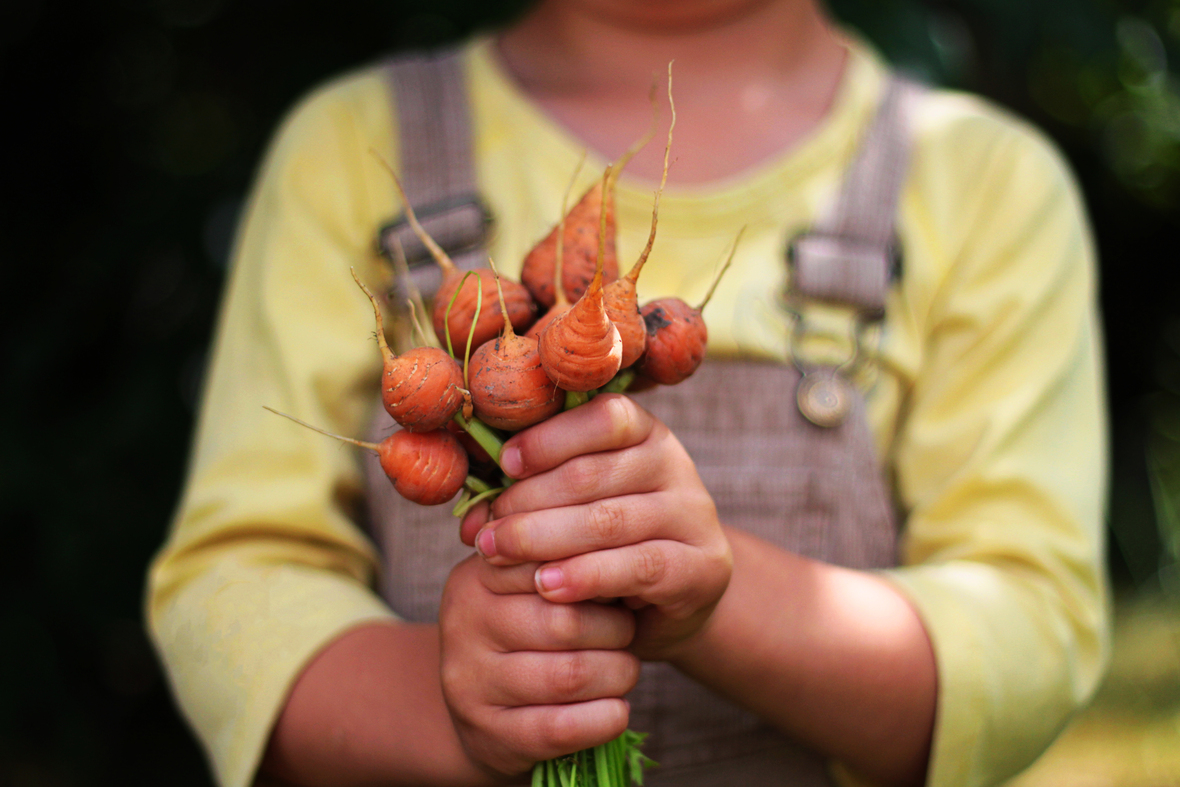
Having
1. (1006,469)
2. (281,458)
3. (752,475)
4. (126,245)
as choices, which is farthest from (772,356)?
(126,245)

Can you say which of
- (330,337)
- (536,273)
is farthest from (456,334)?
(330,337)

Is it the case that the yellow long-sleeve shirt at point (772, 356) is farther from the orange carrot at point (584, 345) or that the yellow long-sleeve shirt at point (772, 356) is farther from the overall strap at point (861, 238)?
the orange carrot at point (584, 345)

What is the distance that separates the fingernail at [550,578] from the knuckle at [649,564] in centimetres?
5

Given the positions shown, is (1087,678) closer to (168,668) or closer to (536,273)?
(536,273)

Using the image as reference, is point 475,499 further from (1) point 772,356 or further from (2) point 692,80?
(2) point 692,80

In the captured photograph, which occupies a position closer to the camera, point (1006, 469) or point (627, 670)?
point (627, 670)

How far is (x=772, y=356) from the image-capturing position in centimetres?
89

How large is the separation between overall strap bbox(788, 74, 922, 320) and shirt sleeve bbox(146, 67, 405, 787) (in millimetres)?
439

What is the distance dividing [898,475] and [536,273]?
0.48 m

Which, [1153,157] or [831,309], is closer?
[831,309]

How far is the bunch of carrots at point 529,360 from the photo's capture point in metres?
0.56

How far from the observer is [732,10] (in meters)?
0.97

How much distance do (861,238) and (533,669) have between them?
55 cm

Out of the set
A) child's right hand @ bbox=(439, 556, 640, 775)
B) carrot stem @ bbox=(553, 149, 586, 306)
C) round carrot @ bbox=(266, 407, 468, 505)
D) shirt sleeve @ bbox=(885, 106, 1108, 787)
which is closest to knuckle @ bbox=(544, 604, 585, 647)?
child's right hand @ bbox=(439, 556, 640, 775)
